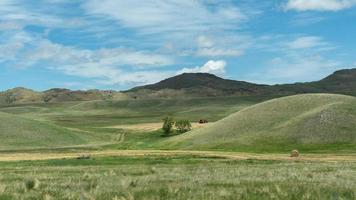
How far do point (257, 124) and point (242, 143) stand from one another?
16.4 metres

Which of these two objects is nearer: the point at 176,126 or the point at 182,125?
the point at 182,125

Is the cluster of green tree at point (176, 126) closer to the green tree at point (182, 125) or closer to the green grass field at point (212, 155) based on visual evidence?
the green tree at point (182, 125)

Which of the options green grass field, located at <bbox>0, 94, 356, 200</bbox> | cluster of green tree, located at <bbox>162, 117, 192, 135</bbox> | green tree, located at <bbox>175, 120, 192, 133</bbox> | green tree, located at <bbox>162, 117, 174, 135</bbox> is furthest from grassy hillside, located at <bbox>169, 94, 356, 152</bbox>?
green tree, located at <bbox>175, 120, 192, 133</bbox>

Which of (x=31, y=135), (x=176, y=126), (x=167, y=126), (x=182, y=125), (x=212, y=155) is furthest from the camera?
(x=176, y=126)

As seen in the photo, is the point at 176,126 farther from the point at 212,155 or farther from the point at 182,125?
the point at 212,155

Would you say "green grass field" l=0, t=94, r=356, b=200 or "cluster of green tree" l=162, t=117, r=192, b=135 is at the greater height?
"cluster of green tree" l=162, t=117, r=192, b=135

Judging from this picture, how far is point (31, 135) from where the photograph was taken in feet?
488

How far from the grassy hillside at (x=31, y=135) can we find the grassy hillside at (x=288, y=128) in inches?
1325

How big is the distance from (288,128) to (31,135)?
67.5 metres

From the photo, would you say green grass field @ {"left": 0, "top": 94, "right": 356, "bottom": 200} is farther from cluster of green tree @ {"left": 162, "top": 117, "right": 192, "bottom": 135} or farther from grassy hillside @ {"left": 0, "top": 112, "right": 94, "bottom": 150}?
cluster of green tree @ {"left": 162, "top": 117, "right": 192, "bottom": 135}

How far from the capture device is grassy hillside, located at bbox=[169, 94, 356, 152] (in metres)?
106

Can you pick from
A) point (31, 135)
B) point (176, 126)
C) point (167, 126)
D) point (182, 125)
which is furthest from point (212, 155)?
point (176, 126)

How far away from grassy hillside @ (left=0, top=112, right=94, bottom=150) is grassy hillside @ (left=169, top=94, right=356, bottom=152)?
110 feet

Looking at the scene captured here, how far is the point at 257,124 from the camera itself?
12656 centimetres
